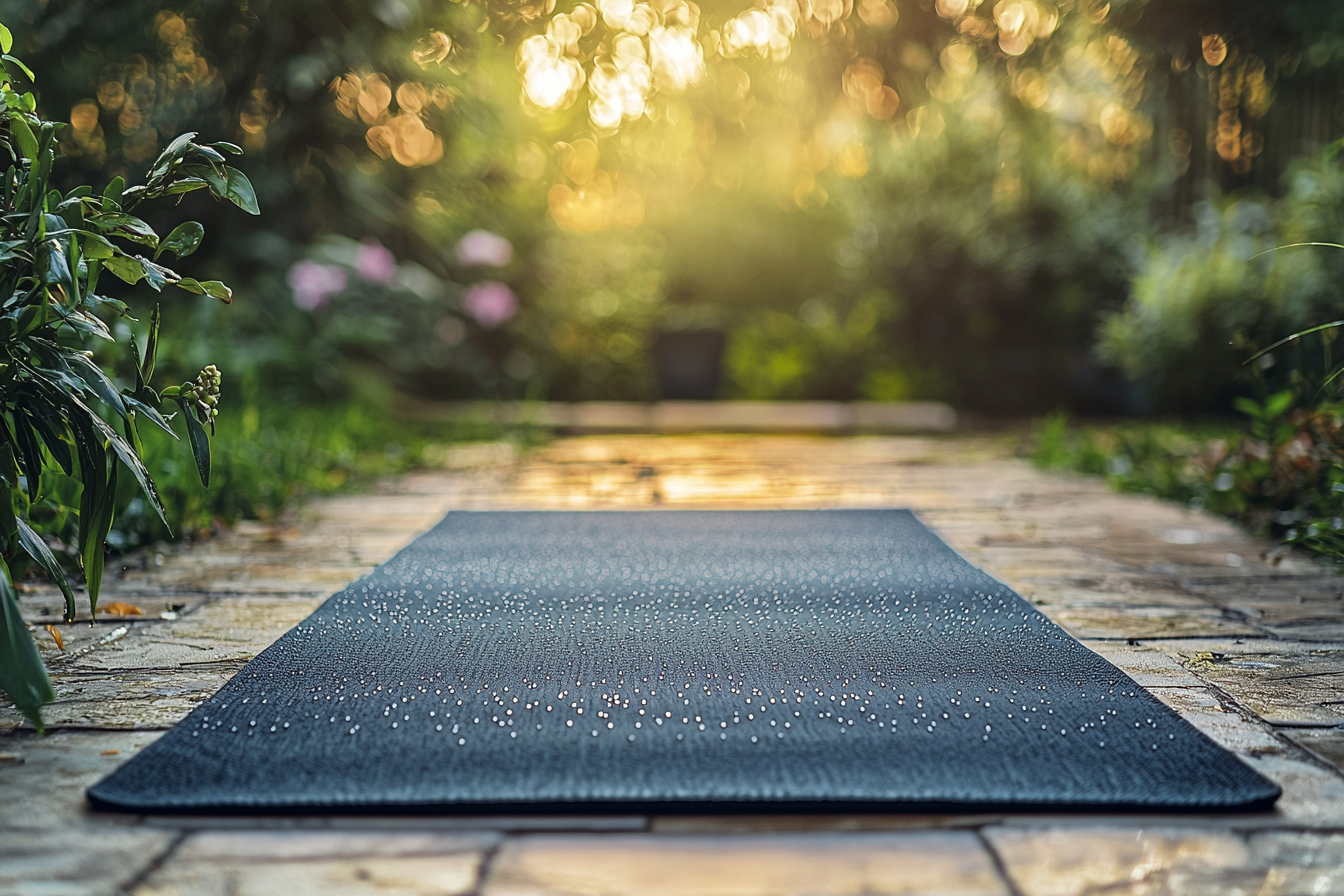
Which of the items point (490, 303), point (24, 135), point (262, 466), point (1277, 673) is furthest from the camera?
point (490, 303)

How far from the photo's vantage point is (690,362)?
5977 millimetres

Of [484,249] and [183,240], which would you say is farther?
[484,249]

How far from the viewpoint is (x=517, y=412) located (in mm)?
5176

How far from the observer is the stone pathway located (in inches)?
35.1

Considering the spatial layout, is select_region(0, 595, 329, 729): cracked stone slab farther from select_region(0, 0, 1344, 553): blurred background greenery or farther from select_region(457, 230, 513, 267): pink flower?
select_region(457, 230, 513, 267): pink flower

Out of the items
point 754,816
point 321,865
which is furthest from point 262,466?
point 754,816

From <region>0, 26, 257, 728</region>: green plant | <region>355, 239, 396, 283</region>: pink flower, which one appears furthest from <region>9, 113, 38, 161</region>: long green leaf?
<region>355, 239, 396, 283</region>: pink flower

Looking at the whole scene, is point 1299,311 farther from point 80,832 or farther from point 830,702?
point 80,832

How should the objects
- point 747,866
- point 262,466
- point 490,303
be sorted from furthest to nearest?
point 490,303 → point 262,466 → point 747,866

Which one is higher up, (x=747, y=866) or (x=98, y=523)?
(x=98, y=523)

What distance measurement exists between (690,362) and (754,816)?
16.6 feet

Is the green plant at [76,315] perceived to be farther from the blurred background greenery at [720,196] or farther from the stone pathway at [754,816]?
the blurred background greenery at [720,196]

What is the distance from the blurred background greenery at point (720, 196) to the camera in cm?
416

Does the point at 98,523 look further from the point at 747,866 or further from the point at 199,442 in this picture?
the point at 747,866
